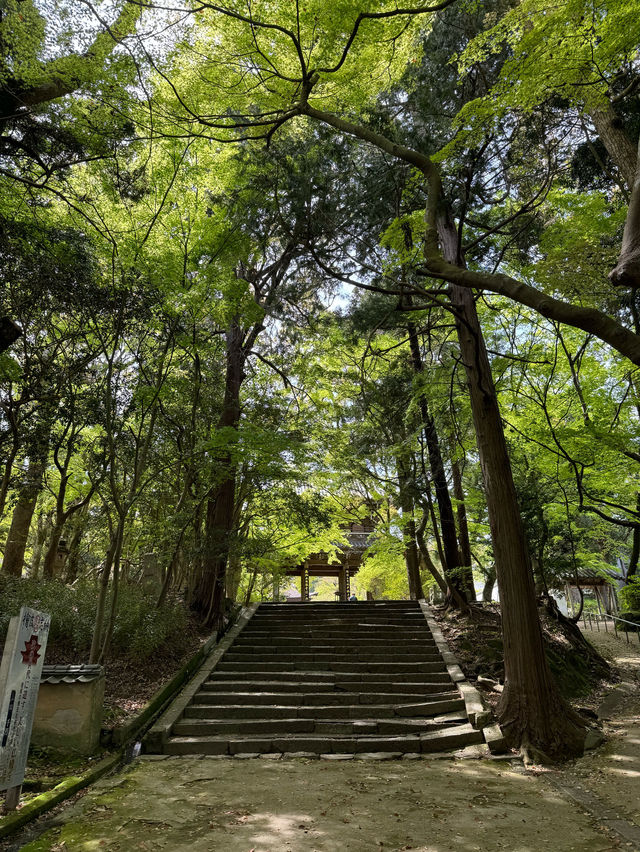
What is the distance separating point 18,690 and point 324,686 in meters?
5.34

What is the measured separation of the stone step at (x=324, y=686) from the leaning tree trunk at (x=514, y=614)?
1.98 metres

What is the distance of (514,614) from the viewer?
21.2 feet

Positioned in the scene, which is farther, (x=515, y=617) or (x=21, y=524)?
(x=21, y=524)

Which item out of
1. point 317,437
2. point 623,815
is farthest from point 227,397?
point 623,815

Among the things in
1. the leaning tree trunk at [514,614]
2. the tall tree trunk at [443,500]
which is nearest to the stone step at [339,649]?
the tall tree trunk at [443,500]

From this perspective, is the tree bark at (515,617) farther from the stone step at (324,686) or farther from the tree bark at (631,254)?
the tree bark at (631,254)

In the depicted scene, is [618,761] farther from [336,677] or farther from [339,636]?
[339,636]

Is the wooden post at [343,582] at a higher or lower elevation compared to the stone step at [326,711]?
higher

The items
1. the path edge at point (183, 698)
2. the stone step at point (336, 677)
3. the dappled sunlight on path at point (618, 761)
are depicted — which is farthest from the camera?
the stone step at point (336, 677)

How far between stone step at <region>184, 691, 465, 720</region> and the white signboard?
12.4ft

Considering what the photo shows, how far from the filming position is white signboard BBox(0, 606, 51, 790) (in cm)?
388

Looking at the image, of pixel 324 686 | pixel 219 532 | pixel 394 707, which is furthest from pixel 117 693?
pixel 394 707

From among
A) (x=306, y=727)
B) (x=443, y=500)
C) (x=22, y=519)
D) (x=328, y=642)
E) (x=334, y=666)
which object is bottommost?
(x=306, y=727)

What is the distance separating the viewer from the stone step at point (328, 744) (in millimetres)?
6441
